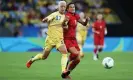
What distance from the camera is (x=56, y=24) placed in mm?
15352

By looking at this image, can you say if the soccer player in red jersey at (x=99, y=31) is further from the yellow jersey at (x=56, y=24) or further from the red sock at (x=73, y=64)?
the yellow jersey at (x=56, y=24)

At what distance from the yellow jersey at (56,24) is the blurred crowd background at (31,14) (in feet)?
57.4

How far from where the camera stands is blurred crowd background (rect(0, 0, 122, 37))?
34.7m

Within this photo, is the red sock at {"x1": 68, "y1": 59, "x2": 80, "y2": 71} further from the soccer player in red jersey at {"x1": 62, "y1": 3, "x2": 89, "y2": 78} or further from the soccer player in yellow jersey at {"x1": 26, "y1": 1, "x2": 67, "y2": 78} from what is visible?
the soccer player in yellow jersey at {"x1": 26, "y1": 1, "x2": 67, "y2": 78}

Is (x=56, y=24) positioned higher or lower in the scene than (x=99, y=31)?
lower

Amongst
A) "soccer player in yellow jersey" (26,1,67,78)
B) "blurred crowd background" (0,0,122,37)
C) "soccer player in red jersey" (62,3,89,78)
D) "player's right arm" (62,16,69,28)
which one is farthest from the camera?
"blurred crowd background" (0,0,122,37)

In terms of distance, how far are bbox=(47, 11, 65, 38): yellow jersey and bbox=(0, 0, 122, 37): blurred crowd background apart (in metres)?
17.5

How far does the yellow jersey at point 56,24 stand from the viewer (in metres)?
15.3

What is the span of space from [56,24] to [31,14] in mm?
20946

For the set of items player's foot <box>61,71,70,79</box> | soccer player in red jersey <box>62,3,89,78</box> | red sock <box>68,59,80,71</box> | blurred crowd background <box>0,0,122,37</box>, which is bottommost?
player's foot <box>61,71,70,79</box>

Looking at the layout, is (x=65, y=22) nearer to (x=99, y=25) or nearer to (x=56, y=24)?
(x=56, y=24)

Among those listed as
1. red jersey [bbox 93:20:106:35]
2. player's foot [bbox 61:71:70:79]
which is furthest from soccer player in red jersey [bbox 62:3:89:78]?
red jersey [bbox 93:20:106:35]

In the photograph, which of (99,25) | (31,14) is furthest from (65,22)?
(31,14)

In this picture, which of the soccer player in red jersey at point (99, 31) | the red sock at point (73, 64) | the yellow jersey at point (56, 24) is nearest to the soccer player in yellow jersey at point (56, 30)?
the yellow jersey at point (56, 24)
